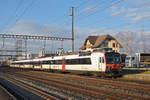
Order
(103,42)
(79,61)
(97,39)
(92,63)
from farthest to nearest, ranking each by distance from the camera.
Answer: (97,39) < (103,42) < (79,61) < (92,63)

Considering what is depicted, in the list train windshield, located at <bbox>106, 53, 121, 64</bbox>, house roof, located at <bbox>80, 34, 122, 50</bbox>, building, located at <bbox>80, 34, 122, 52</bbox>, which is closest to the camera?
train windshield, located at <bbox>106, 53, 121, 64</bbox>

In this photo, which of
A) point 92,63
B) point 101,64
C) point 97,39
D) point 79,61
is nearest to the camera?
point 101,64

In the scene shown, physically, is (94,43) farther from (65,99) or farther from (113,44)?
(65,99)

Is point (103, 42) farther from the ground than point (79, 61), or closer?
farther from the ground

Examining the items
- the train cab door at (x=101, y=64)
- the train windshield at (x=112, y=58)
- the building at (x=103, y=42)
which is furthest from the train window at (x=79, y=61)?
the building at (x=103, y=42)

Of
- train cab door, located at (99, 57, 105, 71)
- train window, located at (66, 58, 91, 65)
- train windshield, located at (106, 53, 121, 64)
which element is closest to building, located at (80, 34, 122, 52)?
train window, located at (66, 58, 91, 65)

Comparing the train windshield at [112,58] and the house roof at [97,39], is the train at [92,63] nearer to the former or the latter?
the train windshield at [112,58]

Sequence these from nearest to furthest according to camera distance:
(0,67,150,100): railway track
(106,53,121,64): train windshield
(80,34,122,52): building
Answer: (0,67,150,100): railway track
(106,53,121,64): train windshield
(80,34,122,52): building

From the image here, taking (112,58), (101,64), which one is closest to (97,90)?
(101,64)

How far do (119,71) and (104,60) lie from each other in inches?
75.8

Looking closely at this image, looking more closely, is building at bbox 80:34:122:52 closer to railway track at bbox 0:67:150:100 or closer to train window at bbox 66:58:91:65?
train window at bbox 66:58:91:65

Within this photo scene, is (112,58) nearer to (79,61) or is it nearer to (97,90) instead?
(79,61)

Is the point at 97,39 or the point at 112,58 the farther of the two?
the point at 97,39

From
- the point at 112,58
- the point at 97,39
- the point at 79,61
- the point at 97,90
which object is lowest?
the point at 97,90
